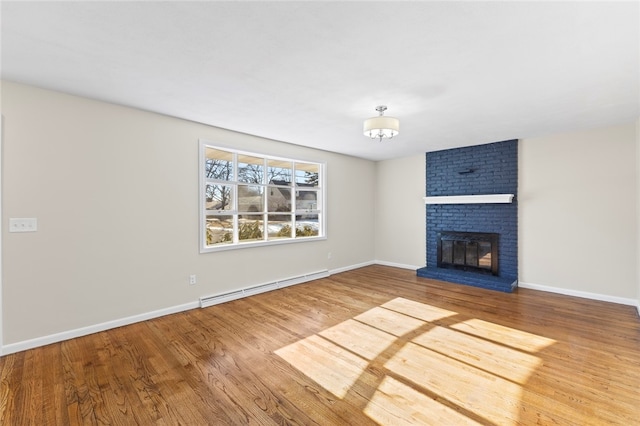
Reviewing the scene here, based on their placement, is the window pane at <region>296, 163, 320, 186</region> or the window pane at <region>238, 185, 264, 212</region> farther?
the window pane at <region>296, 163, 320, 186</region>

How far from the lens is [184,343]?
2.78m

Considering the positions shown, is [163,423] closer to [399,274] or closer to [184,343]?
[184,343]

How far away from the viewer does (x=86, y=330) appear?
296 centimetres

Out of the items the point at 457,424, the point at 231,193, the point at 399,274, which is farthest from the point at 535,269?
the point at 231,193

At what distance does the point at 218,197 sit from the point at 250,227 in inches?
28.6

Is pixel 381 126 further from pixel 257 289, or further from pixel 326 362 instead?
pixel 257 289

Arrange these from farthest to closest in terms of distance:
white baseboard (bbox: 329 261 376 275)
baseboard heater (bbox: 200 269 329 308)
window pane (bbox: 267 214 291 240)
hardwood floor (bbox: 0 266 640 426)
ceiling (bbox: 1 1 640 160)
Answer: white baseboard (bbox: 329 261 376 275) < window pane (bbox: 267 214 291 240) < baseboard heater (bbox: 200 269 329 308) < hardwood floor (bbox: 0 266 640 426) < ceiling (bbox: 1 1 640 160)

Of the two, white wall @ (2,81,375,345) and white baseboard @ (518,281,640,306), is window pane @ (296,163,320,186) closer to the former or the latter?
white wall @ (2,81,375,345)

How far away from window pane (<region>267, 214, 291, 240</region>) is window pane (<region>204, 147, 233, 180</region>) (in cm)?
105

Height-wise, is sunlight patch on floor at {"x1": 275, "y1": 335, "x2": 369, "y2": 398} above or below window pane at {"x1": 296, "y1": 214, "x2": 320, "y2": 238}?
below

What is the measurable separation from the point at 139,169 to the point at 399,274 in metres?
4.74

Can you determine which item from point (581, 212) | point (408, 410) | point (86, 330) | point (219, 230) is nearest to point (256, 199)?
point (219, 230)

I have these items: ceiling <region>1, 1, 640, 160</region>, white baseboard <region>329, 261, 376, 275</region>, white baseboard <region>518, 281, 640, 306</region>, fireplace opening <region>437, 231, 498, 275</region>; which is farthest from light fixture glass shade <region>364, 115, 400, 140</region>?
white baseboard <region>518, 281, 640, 306</region>

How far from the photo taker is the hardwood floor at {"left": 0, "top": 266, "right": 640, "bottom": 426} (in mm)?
1840
